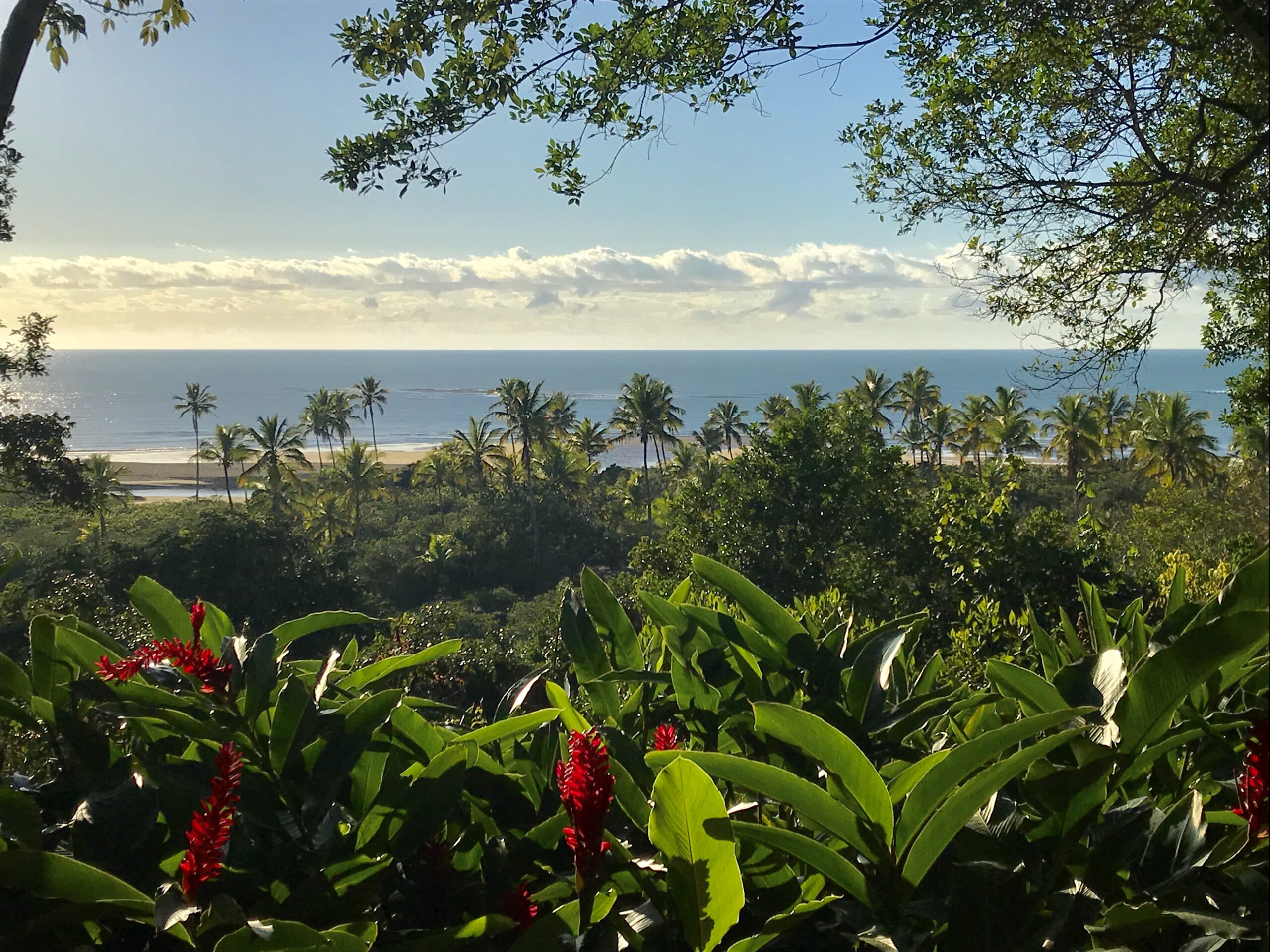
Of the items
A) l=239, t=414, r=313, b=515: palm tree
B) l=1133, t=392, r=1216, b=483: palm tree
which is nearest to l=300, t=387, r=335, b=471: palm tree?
l=239, t=414, r=313, b=515: palm tree

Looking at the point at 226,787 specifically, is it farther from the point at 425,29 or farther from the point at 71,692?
the point at 425,29

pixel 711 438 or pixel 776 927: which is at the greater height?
pixel 776 927

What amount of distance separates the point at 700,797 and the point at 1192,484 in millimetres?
36402

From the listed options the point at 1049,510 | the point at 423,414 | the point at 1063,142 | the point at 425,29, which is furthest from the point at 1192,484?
the point at 423,414

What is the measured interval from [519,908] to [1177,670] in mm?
695

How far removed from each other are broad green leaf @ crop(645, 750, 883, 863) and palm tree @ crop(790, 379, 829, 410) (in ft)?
50.3

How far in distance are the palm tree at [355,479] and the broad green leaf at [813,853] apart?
46304mm

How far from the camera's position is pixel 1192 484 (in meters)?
31.4

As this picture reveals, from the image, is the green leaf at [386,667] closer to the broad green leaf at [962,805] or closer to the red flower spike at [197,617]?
the red flower spike at [197,617]

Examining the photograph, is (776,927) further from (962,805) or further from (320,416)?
(320,416)

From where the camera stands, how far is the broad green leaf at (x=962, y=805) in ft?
2.56

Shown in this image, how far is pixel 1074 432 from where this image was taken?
36906 mm

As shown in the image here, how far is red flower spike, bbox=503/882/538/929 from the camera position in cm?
93

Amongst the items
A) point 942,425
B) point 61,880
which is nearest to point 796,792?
point 61,880
